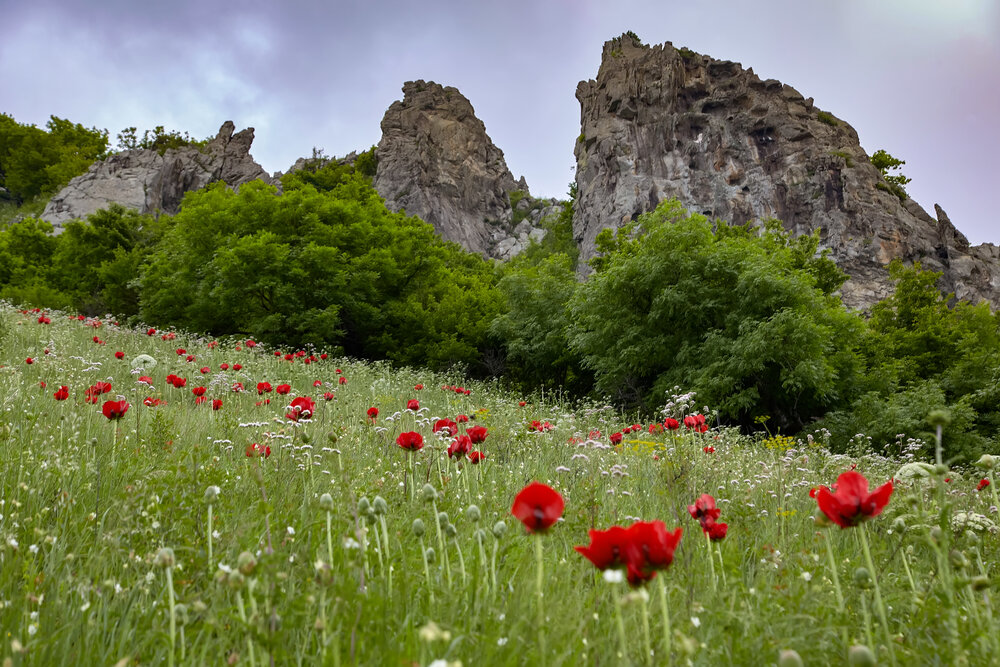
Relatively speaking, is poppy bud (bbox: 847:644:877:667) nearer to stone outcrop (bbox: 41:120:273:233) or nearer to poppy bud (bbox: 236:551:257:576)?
poppy bud (bbox: 236:551:257:576)

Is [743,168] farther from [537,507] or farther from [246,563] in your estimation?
[246,563]

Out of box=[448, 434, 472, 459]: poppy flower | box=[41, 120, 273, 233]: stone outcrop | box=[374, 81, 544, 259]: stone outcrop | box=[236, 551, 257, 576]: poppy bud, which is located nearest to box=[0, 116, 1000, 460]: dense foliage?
box=[448, 434, 472, 459]: poppy flower

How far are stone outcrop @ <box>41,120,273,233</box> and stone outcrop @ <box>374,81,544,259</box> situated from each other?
44.7 feet

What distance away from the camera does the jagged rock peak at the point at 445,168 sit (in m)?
50.8

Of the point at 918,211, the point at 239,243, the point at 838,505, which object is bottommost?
the point at 838,505

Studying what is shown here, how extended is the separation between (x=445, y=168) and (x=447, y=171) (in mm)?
373

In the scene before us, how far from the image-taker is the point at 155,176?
4403 cm

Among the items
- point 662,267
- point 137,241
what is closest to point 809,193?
point 662,267

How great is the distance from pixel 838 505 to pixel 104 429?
3909mm

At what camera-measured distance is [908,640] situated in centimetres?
145

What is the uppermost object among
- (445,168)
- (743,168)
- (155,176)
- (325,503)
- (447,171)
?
(445,168)

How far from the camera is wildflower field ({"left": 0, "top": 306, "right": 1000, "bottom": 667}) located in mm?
1125

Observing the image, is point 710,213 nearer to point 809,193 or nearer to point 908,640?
point 809,193

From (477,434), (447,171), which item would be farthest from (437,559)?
(447,171)
